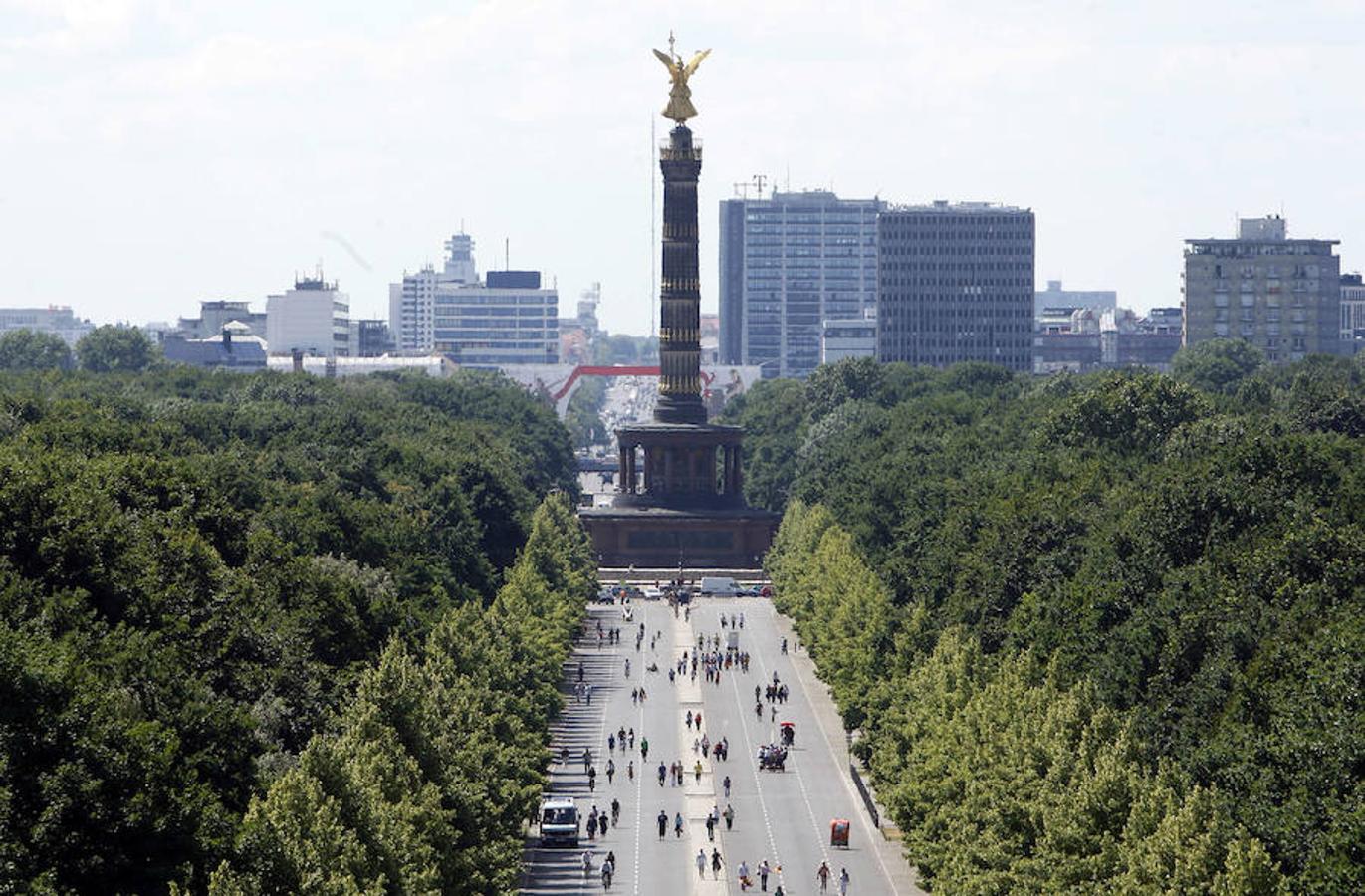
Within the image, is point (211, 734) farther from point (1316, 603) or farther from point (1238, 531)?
point (1238, 531)

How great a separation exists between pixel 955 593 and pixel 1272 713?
45.5 metres

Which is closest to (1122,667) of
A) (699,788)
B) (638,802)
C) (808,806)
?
(808,806)

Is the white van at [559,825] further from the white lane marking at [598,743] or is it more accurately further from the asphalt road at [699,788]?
the white lane marking at [598,743]

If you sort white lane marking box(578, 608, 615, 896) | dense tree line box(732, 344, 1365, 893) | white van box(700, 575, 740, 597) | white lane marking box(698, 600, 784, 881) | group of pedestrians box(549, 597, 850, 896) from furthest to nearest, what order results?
white van box(700, 575, 740, 597), white lane marking box(698, 600, 784, 881), group of pedestrians box(549, 597, 850, 896), white lane marking box(578, 608, 615, 896), dense tree line box(732, 344, 1365, 893)

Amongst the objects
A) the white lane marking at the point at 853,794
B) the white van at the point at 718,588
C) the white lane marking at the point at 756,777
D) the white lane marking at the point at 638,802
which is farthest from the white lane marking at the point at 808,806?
the white van at the point at 718,588

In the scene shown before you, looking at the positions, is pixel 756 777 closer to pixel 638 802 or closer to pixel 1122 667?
pixel 638 802

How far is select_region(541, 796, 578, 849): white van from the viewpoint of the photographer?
101m

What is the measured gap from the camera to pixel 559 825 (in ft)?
332

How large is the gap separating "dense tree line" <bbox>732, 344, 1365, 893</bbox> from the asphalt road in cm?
283

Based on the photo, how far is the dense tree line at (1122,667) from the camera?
231 ft

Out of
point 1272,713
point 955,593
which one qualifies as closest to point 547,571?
point 955,593

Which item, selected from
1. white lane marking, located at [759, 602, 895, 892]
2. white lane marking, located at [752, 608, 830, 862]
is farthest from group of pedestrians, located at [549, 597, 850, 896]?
white lane marking, located at [752, 608, 830, 862]

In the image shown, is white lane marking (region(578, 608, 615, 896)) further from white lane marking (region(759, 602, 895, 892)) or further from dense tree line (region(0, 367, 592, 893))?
white lane marking (region(759, 602, 895, 892))

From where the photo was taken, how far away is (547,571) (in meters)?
159
